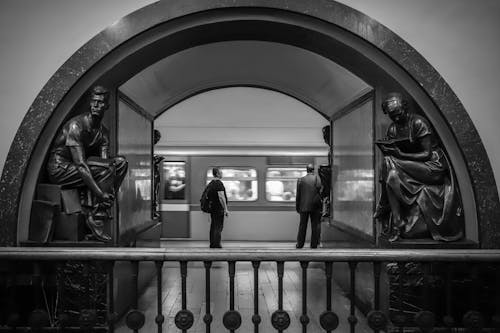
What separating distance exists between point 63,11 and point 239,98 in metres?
5.29

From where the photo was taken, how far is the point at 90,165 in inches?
138

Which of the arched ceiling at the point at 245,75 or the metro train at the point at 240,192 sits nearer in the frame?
the arched ceiling at the point at 245,75

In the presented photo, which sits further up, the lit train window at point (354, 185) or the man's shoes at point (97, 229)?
the lit train window at point (354, 185)

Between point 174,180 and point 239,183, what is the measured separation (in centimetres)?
145

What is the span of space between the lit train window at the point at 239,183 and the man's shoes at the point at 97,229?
6.07 m

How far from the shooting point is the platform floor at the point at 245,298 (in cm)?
394

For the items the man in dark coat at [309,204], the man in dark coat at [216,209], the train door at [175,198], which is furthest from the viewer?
the train door at [175,198]

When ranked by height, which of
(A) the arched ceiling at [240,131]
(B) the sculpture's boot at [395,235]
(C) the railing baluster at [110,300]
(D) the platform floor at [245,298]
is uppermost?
(A) the arched ceiling at [240,131]

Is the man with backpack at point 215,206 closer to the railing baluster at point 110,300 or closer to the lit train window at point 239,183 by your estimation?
the lit train window at point 239,183

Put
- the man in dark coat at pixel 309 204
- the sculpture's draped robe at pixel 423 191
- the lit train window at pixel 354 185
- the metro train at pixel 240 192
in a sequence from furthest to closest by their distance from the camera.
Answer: the metro train at pixel 240 192 < the man in dark coat at pixel 309 204 < the lit train window at pixel 354 185 < the sculpture's draped robe at pixel 423 191

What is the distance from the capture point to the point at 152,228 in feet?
18.4

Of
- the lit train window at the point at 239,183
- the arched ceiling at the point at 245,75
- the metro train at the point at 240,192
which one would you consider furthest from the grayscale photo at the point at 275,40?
the lit train window at the point at 239,183

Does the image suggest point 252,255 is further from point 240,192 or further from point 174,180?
point 174,180

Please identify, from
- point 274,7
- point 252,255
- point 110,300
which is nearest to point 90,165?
point 110,300
